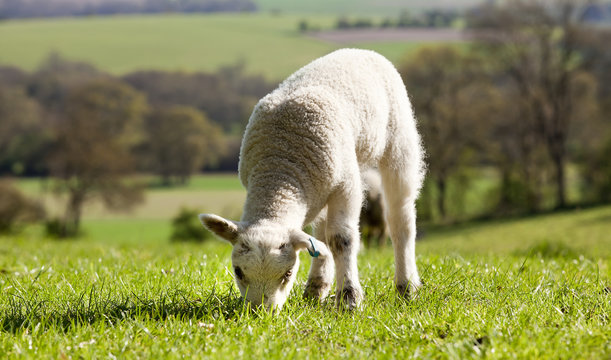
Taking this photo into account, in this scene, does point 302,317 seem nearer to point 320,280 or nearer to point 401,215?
point 320,280

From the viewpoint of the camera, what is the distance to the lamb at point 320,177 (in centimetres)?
444

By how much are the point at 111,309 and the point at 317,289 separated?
1.54 metres

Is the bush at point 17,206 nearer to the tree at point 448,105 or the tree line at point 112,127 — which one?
the tree line at point 112,127

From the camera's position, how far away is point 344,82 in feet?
17.5

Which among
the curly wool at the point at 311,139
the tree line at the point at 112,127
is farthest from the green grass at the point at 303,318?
the tree line at the point at 112,127

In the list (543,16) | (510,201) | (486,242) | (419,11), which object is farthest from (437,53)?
(419,11)

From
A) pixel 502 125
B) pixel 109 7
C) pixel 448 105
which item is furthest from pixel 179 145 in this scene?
pixel 109 7

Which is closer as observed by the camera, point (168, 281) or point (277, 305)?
point (277, 305)

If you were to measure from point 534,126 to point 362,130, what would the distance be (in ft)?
135

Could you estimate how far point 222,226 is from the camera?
4.48 meters

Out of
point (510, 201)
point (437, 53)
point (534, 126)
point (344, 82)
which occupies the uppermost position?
point (344, 82)

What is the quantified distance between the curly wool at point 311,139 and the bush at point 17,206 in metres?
32.6

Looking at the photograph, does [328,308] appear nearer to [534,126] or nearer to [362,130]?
[362,130]

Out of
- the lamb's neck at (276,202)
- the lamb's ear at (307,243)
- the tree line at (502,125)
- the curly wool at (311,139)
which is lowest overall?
the tree line at (502,125)
